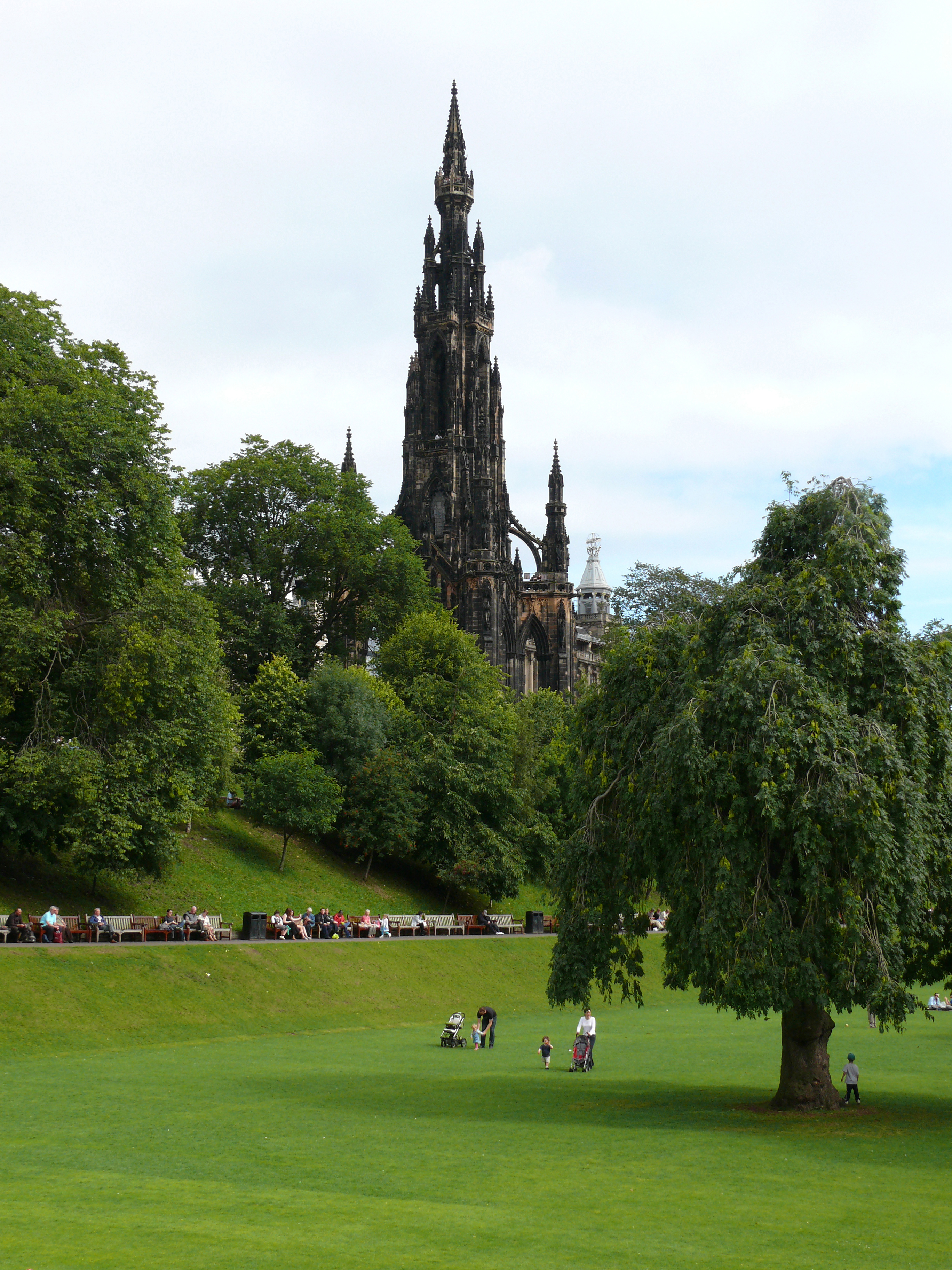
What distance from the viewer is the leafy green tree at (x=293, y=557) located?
61.1m

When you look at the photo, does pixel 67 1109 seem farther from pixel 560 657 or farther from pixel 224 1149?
pixel 560 657

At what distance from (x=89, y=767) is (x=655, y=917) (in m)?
26.1

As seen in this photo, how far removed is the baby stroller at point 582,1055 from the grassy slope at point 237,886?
→ 60.4ft

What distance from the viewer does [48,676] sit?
35.8 meters

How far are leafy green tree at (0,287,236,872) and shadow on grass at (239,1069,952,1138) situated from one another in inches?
565

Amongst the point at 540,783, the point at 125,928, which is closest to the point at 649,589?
the point at 540,783

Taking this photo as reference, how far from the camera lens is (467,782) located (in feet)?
173

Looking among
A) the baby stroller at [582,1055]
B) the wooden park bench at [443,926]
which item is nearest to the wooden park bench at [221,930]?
the wooden park bench at [443,926]

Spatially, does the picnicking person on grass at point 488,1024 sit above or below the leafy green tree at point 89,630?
below

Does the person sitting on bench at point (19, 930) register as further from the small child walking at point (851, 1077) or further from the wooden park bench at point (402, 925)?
the small child walking at point (851, 1077)

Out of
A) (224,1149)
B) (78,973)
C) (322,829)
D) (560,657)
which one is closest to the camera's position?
(224,1149)

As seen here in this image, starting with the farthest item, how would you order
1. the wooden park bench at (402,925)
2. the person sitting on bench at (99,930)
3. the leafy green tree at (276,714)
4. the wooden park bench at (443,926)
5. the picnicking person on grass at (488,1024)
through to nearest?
the leafy green tree at (276,714)
the wooden park bench at (443,926)
the wooden park bench at (402,925)
the person sitting on bench at (99,930)
the picnicking person on grass at (488,1024)

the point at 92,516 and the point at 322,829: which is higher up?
the point at 92,516

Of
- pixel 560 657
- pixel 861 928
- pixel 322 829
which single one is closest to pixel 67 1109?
pixel 861 928
